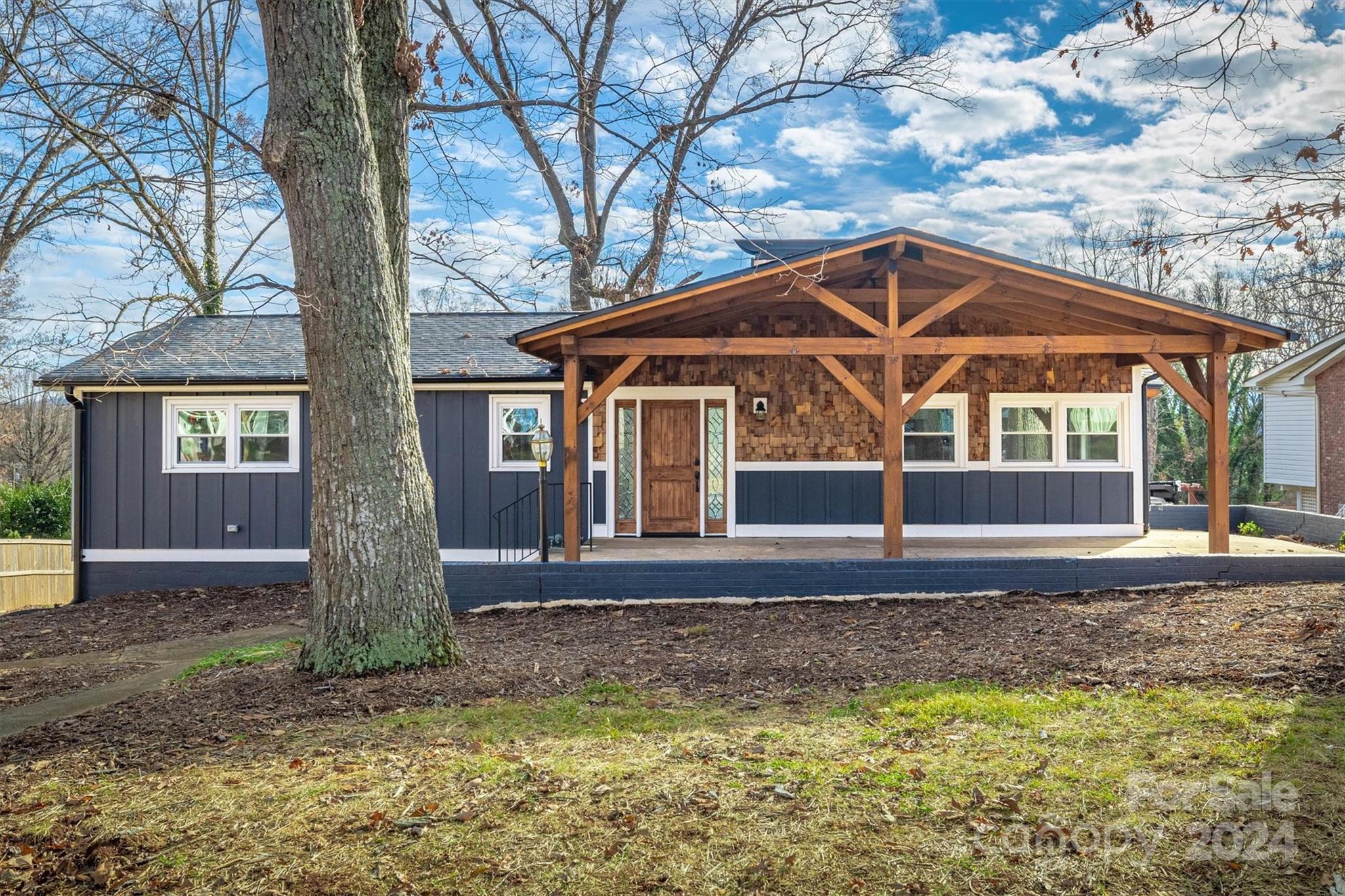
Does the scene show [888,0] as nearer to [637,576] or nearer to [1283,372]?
[637,576]

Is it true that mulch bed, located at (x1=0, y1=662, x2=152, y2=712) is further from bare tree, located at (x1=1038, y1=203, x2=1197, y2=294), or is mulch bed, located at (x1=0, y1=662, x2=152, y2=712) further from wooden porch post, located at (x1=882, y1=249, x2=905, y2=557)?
bare tree, located at (x1=1038, y1=203, x2=1197, y2=294)

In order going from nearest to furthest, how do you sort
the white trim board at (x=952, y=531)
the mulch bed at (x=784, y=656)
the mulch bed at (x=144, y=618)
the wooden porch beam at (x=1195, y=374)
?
1. the mulch bed at (x=784, y=656)
2. the mulch bed at (x=144, y=618)
3. the wooden porch beam at (x=1195, y=374)
4. the white trim board at (x=952, y=531)

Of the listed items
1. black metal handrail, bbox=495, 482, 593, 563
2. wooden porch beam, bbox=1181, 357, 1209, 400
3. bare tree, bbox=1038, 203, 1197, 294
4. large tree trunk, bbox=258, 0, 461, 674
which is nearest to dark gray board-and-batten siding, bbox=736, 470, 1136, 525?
wooden porch beam, bbox=1181, 357, 1209, 400

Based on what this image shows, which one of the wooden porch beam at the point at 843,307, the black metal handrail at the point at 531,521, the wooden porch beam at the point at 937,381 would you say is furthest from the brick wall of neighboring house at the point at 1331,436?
the black metal handrail at the point at 531,521

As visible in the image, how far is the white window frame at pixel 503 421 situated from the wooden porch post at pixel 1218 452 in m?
7.43

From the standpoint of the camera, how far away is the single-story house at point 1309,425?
59.5 feet

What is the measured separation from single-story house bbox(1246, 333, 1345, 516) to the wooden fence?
22229 millimetres

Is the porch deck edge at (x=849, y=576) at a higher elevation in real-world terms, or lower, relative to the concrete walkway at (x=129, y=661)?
higher

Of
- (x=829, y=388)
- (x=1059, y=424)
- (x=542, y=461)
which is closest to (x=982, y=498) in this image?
(x=1059, y=424)

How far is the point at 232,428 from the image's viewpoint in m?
11.1

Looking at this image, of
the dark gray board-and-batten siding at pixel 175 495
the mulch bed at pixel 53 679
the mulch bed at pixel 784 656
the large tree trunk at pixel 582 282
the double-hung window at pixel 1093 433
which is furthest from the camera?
the large tree trunk at pixel 582 282

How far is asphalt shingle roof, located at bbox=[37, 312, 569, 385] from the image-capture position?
35.1ft

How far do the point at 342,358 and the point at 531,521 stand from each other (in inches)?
233

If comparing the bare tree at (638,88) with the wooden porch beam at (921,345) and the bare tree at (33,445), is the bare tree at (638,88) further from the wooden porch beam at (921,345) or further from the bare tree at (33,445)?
the bare tree at (33,445)
